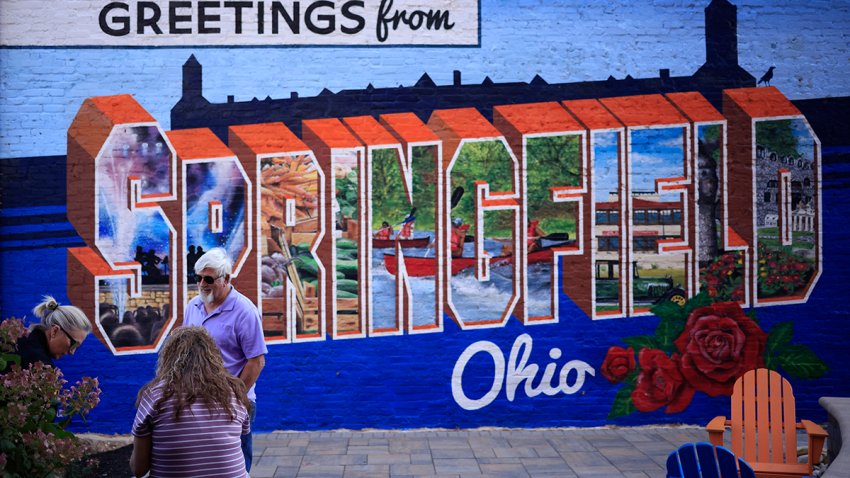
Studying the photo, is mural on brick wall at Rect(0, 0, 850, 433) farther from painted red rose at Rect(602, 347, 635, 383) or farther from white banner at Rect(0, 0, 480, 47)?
white banner at Rect(0, 0, 480, 47)

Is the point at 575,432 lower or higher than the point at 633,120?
lower

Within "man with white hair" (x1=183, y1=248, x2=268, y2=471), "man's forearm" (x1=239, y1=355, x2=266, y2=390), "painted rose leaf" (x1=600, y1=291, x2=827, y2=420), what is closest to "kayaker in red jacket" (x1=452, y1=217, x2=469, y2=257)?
"painted rose leaf" (x1=600, y1=291, x2=827, y2=420)

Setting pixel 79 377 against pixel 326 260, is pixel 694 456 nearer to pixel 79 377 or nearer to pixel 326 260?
pixel 326 260

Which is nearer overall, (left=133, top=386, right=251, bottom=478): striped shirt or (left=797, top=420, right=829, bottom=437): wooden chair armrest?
(left=133, top=386, right=251, bottom=478): striped shirt

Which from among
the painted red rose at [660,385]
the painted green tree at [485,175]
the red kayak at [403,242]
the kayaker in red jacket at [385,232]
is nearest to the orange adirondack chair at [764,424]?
the painted red rose at [660,385]

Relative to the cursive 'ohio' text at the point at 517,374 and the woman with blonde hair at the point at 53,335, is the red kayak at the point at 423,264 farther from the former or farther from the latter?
the woman with blonde hair at the point at 53,335

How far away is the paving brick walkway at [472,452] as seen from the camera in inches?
279

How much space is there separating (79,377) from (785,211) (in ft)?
23.1

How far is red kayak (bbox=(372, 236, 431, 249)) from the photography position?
870 centimetres

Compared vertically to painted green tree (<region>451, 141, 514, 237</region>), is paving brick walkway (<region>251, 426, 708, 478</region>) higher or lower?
lower

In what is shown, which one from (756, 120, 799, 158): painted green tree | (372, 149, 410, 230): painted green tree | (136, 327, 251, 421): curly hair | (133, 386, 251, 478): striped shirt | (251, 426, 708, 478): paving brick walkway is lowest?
(251, 426, 708, 478): paving brick walkway

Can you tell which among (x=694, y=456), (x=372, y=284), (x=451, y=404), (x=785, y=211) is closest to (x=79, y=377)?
(x=372, y=284)

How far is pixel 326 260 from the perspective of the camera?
8.67 meters

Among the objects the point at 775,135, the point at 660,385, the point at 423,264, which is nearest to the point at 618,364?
the point at 660,385
